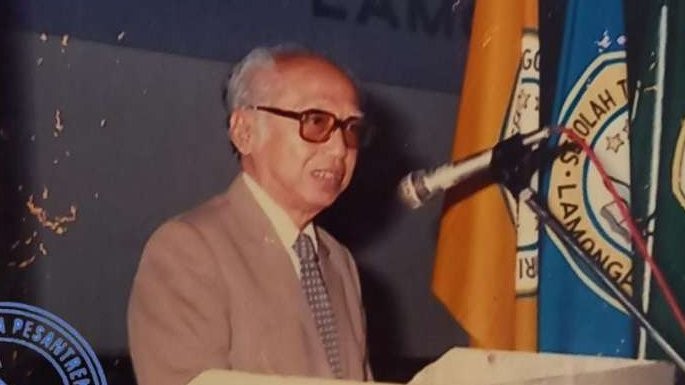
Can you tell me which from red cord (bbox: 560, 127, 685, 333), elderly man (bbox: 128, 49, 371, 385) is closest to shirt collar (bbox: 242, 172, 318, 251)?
elderly man (bbox: 128, 49, 371, 385)

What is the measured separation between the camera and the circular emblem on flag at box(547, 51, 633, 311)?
3.20ft

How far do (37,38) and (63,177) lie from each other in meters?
0.10

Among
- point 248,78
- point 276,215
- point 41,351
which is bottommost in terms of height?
point 41,351

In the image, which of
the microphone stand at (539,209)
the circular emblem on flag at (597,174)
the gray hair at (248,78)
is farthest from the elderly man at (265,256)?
the circular emblem on flag at (597,174)

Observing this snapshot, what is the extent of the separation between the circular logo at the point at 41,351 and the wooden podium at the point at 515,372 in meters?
0.12

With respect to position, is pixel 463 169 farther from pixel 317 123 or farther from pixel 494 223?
pixel 494 223

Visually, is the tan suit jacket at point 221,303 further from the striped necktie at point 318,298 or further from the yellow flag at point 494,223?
the yellow flag at point 494,223

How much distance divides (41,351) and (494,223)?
0.45m

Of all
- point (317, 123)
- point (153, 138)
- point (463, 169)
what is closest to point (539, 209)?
point (463, 169)

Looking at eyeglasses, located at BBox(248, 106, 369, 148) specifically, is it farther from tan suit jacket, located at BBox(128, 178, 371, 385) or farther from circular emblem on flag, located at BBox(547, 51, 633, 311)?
circular emblem on flag, located at BBox(547, 51, 633, 311)

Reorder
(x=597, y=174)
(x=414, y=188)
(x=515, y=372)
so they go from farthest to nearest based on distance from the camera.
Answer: (x=597, y=174) → (x=414, y=188) → (x=515, y=372)

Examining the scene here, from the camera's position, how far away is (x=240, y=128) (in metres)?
0.84

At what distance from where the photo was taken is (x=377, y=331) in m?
0.93

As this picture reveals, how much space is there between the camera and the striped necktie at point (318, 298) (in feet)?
2.79
